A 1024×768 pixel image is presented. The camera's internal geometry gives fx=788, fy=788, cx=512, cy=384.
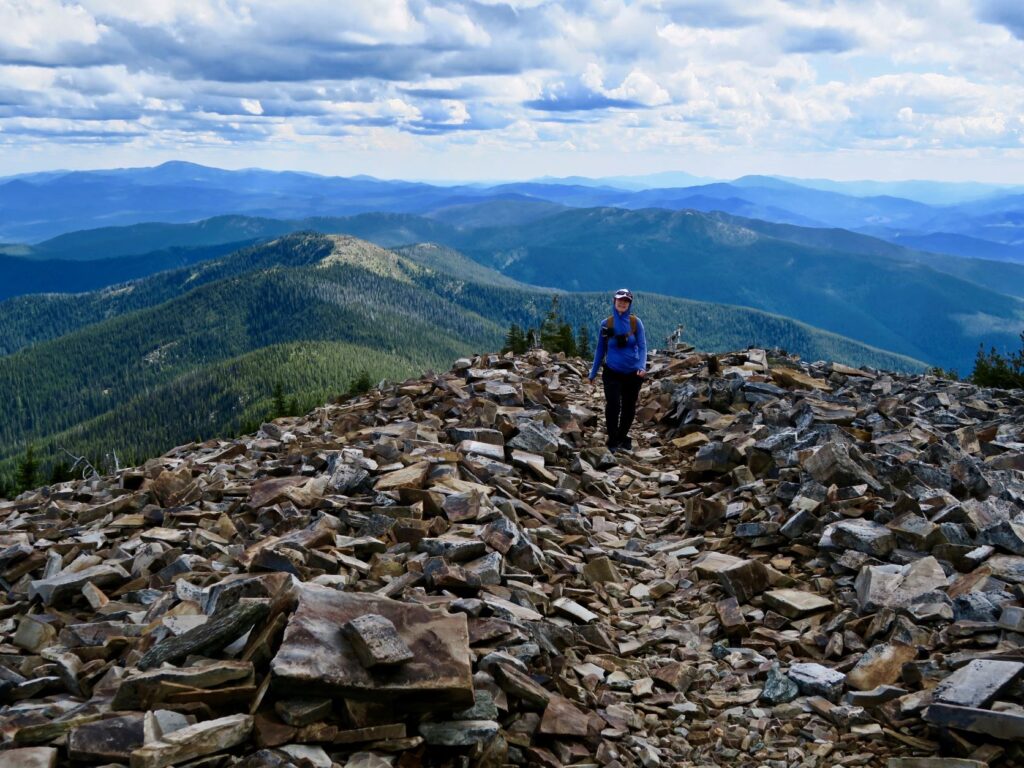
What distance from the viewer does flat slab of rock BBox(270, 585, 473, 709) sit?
6844 mm

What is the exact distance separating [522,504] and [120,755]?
8.36m

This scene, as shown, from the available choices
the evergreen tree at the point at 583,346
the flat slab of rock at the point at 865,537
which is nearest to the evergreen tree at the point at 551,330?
the evergreen tree at the point at 583,346

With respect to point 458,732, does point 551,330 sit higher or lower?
lower

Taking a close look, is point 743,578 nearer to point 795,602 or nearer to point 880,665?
point 795,602

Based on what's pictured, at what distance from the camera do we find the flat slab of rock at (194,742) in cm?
616

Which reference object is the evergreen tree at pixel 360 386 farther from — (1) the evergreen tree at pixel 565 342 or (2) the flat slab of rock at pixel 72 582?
(1) the evergreen tree at pixel 565 342

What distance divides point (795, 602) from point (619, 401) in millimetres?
9572

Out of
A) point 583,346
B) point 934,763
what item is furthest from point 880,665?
point 583,346

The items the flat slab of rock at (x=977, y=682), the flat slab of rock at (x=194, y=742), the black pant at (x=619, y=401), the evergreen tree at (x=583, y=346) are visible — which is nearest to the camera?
the flat slab of rock at (x=194, y=742)

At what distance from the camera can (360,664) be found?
710 centimetres

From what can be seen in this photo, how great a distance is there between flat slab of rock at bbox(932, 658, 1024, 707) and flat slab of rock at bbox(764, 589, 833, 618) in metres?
2.34

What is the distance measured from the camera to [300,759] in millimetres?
6363

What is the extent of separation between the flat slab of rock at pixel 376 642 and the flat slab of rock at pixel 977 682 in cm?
516

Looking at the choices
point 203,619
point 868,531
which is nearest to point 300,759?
point 203,619
